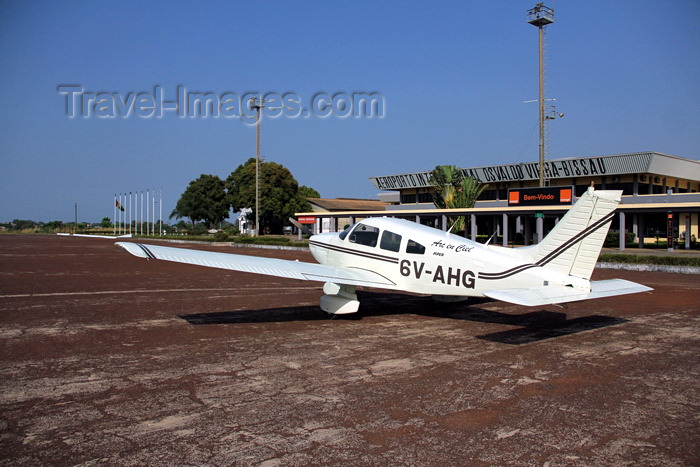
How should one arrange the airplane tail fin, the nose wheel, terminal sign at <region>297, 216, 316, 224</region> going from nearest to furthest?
the airplane tail fin < the nose wheel < terminal sign at <region>297, 216, 316, 224</region>

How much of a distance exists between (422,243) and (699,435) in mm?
6685

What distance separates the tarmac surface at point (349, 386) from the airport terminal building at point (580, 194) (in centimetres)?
2842

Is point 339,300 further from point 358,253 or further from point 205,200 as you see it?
point 205,200

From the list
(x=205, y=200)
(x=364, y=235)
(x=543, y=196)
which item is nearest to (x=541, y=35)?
(x=543, y=196)

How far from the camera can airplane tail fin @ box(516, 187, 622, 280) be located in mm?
9375

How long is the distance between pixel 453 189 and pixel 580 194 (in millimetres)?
13315

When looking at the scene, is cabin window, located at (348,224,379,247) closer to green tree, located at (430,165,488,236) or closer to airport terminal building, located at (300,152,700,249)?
airport terminal building, located at (300,152,700,249)

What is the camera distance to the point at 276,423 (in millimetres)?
5418

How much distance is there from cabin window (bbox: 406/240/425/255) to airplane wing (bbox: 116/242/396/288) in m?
0.88

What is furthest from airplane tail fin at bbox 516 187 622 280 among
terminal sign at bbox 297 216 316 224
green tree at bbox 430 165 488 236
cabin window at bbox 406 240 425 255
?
terminal sign at bbox 297 216 316 224

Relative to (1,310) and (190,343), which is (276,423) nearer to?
(190,343)

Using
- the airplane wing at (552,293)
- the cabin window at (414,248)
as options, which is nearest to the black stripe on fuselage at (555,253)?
the airplane wing at (552,293)

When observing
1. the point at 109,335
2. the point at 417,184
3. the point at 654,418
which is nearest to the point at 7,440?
the point at 109,335

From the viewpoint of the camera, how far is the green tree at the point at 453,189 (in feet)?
167
